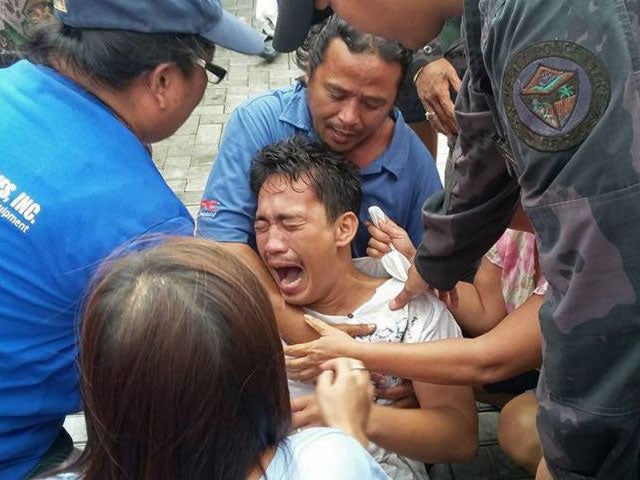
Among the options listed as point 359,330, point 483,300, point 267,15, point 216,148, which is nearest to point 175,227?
point 359,330

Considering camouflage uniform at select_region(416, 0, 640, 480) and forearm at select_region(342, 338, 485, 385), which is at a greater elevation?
camouflage uniform at select_region(416, 0, 640, 480)

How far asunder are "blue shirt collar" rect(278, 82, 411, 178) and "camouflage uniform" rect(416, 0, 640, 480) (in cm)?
121

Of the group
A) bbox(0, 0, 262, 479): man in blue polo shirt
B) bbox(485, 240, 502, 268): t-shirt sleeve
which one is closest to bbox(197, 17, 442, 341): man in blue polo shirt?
bbox(485, 240, 502, 268): t-shirt sleeve

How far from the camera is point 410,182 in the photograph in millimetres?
2738

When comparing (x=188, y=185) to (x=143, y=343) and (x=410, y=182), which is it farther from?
(x=143, y=343)

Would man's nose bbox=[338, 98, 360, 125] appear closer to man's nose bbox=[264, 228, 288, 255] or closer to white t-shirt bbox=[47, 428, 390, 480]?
man's nose bbox=[264, 228, 288, 255]

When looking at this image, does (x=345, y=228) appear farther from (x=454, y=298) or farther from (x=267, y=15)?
(x=267, y=15)

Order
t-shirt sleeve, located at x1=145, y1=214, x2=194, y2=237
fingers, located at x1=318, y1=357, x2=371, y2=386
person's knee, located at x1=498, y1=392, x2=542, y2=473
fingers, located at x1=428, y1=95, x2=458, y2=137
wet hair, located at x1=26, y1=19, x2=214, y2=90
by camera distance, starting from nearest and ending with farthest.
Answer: fingers, located at x1=318, y1=357, x2=371, y2=386 → t-shirt sleeve, located at x1=145, y1=214, x2=194, y2=237 → wet hair, located at x1=26, y1=19, x2=214, y2=90 → person's knee, located at x1=498, y1=392, x2=542, y2=473 → fingers, located at x1=428, y1=95, x2=458, y2=137

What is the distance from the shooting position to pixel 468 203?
202 centimetres

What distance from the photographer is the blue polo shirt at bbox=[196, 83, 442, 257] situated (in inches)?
103

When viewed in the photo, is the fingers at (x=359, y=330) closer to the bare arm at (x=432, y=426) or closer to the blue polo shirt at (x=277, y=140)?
the bare arm at (x=432, y=426)

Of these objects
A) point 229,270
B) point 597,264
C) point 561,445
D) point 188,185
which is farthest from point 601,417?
point 188,185

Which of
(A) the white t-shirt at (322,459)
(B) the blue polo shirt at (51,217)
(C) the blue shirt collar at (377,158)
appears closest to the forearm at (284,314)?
(C) the blue shirt collar at (377,158)

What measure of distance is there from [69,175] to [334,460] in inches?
34.2
